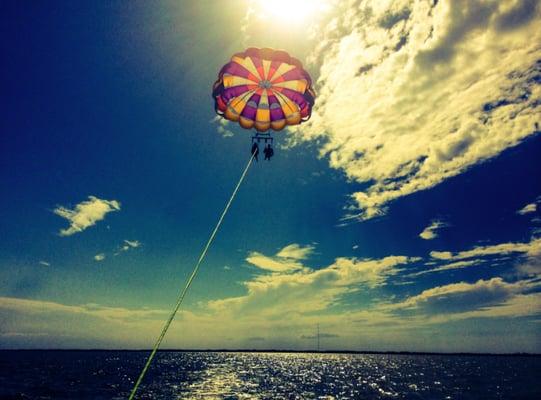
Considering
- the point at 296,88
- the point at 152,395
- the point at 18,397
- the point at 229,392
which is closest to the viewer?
the point at 296,88

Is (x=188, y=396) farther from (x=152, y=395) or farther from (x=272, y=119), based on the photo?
(x=272, y=119)

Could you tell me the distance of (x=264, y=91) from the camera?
16.7 m

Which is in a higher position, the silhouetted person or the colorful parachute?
the colorful parachute

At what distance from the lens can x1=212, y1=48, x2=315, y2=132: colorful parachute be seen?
15.4 m

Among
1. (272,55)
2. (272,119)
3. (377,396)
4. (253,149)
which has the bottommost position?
(377,396)

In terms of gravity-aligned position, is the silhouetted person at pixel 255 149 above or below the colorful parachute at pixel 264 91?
below

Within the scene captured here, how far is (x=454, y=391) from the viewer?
45.5 meters

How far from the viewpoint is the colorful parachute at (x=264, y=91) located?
50.4 ft

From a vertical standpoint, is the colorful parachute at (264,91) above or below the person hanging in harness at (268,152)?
above

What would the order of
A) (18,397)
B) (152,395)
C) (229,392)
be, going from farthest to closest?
1. (229,392)
2. (152,395)
3. (18,397)

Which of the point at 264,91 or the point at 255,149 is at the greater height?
the point at 264,91

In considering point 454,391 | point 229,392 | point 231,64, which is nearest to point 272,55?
point 231,64

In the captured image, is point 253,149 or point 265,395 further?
point 265,395

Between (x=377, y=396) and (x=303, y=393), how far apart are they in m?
8.55
